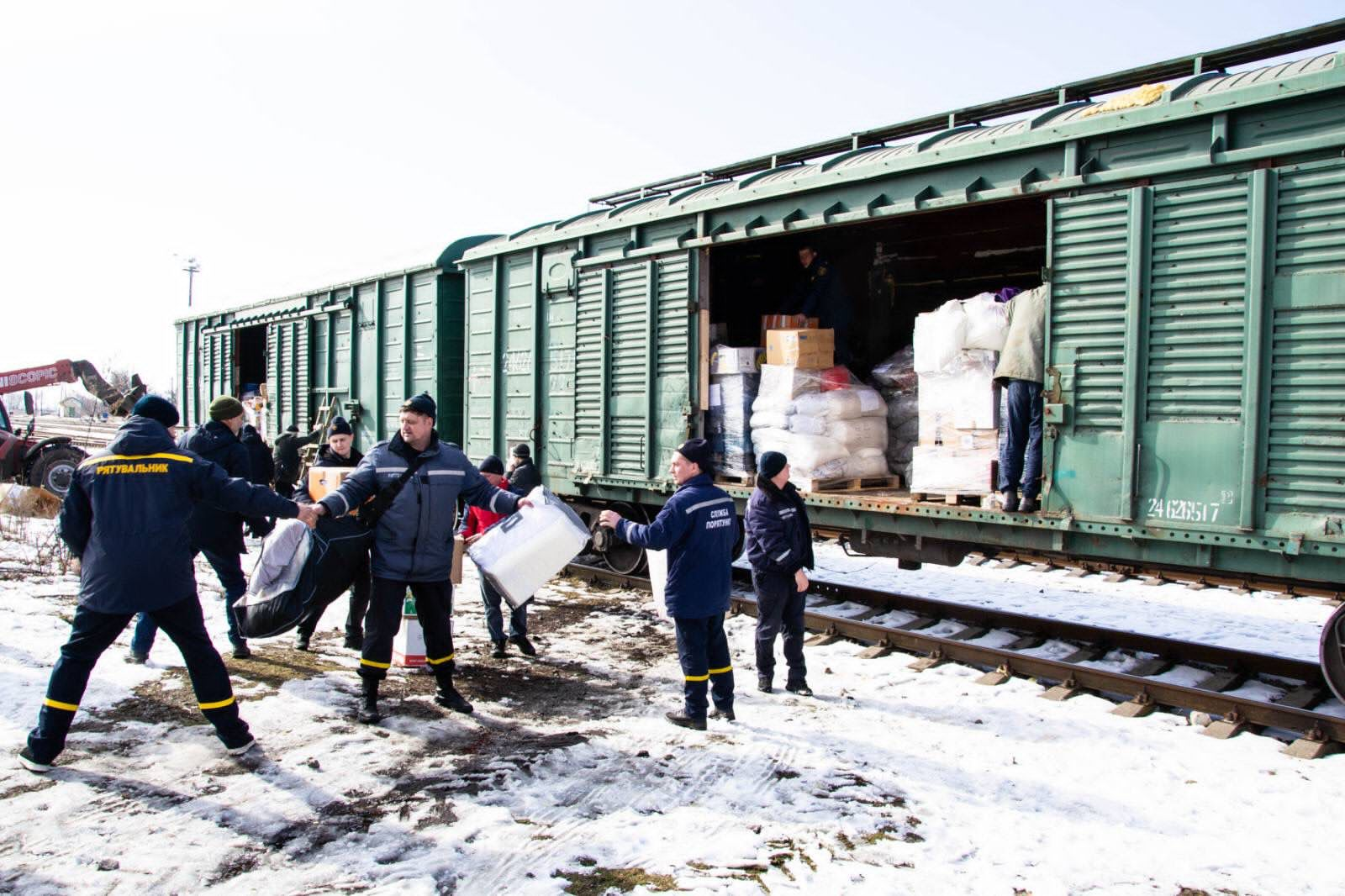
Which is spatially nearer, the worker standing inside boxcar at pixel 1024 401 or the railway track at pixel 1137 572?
the worker standing inside boxcar at pixel 1024 401

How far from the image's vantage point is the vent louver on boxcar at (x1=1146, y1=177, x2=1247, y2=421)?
5.12m

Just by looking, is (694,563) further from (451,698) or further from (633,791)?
(451,698)

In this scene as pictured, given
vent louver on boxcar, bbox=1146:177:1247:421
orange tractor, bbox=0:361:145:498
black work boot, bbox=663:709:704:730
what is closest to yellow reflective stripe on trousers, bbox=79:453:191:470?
black work boot, bbox=663:709:704:730

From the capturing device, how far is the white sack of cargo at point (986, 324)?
629 centimetres

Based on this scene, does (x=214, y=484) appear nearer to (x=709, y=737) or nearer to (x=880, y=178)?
(x=709, y=737)

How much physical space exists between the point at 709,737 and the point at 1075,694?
2.39 m

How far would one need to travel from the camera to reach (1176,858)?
3.67 metres

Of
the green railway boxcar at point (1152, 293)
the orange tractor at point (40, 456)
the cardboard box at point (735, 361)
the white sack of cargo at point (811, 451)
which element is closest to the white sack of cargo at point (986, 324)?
the green railway boxcar at point (1152, 293)

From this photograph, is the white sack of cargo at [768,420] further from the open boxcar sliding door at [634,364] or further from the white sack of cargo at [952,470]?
the white sack of cargo at [952,470]

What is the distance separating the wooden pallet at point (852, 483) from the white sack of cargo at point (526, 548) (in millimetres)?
2301

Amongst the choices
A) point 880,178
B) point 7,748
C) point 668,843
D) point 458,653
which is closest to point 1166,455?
point 880,178

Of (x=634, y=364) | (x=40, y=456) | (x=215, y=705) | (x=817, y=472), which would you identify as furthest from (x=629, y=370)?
(x=40, y=456)

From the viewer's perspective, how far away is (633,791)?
4.24 metres

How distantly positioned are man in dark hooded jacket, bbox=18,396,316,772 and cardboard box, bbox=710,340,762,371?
4322 millimetres
